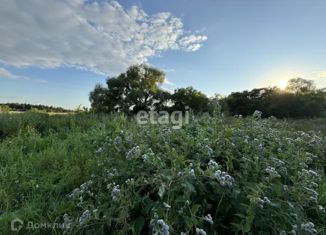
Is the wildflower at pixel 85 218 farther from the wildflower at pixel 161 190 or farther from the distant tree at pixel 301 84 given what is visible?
the distant tree at pixel 301 84

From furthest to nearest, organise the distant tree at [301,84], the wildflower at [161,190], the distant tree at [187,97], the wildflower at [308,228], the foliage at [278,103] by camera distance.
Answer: the distant tree at [301,84] < the distant tree at [187,97] < the foliage at [278,103] < the wildflower at [308,228] < the wildflower at [161,190]

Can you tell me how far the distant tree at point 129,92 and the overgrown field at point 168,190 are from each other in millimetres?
20781

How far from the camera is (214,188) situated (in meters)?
1.52

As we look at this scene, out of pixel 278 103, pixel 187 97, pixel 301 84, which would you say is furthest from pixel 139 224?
pixel 301 84

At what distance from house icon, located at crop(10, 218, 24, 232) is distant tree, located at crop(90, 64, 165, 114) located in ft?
70.2

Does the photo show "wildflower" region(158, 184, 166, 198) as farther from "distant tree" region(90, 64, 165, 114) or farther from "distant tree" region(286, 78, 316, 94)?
"distant tree" region(286, 78, 316, 94)

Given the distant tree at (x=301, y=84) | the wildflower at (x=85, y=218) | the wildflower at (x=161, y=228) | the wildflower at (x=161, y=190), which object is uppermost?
the distant tree at (x=301, y=84)

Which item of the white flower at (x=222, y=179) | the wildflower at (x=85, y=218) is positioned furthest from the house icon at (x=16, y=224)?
the white flower at (x=222, y=179)

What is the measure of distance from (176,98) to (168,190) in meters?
23.2

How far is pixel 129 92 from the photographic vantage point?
80.8 ft

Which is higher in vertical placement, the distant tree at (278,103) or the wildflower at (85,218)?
the distant tree at (278,103)

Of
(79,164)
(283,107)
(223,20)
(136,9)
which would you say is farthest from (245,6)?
(283,107)

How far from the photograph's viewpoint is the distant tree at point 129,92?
2389cm

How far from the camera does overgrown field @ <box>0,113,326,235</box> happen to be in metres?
1.35
